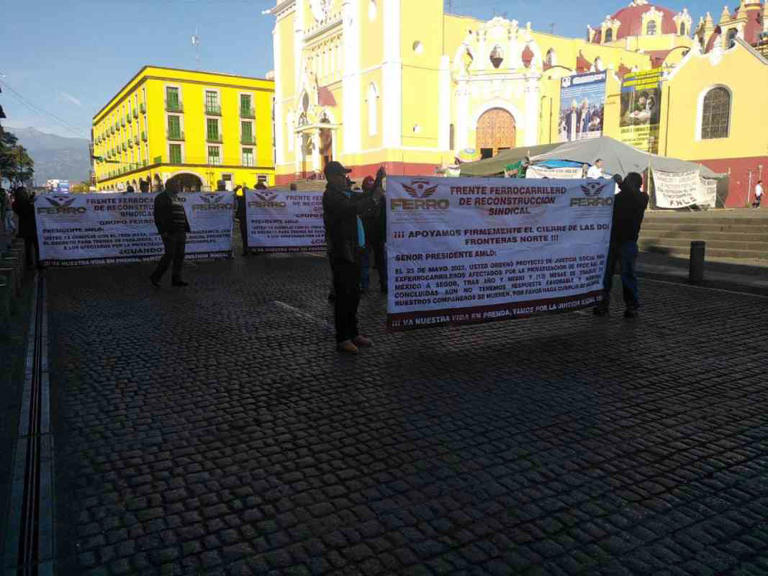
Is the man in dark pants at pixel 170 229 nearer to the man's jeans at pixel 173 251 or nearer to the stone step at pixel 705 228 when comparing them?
the man's jeans at pixel 173 251

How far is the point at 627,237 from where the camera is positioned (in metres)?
8.20

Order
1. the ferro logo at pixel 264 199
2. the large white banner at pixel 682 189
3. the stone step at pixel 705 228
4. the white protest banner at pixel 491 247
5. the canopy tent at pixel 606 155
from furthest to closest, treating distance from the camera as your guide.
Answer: the large white banner at pixel 682 189, the canopy tent at pixel 606 155, the stone step at pixel 705 228, the ferro logo at pixel 264 199, the white protest banner at pixel 491 247

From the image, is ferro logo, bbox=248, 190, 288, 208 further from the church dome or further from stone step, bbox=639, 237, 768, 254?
the church dome

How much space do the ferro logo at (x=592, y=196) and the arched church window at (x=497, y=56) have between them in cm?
3512

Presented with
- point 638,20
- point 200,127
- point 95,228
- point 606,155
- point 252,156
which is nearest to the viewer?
point 95,228

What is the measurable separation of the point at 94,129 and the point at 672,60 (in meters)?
88.9

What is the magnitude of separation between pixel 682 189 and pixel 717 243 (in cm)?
885

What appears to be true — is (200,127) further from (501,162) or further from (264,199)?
(264,199)

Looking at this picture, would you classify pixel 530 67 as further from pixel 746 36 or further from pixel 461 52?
pixel 746 36

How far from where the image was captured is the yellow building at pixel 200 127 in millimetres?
59656

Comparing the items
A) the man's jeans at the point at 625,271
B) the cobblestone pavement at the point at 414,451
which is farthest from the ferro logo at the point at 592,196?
the cobblestone pavement at the point at 414,451

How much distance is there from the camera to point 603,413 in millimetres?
4621

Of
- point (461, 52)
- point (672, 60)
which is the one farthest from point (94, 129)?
point (672, 60)

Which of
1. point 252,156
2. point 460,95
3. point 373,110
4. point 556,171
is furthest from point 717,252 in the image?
point 252,156
